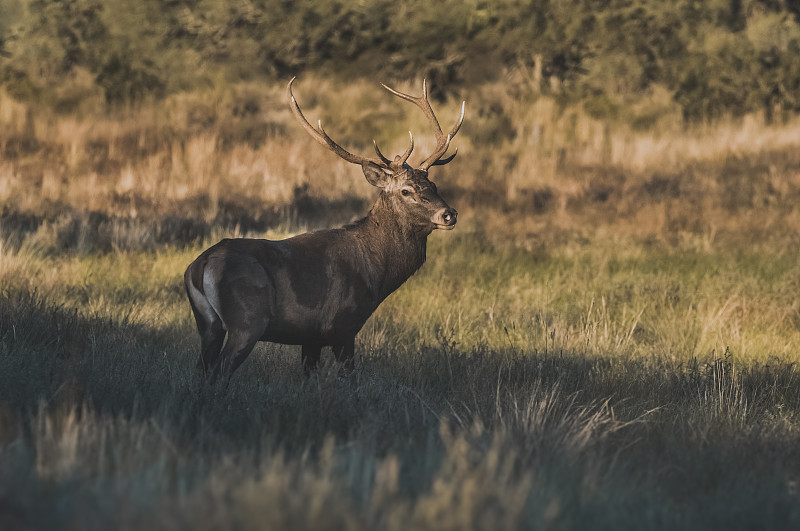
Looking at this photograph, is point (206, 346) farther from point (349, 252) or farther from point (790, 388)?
point (790, 388)

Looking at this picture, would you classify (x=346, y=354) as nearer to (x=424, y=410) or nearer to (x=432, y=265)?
(x=424, y=410)

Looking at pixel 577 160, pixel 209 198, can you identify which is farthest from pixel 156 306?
pixel 577 160

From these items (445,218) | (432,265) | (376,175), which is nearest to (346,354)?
(445,218)

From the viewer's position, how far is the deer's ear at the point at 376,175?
739 centimetres

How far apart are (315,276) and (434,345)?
1878 millimetres

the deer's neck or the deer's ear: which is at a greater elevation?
the deer's ear

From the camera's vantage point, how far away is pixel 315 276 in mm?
6777

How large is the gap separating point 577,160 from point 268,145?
527cm

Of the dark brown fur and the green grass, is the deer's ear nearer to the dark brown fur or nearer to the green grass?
the dark brown fur

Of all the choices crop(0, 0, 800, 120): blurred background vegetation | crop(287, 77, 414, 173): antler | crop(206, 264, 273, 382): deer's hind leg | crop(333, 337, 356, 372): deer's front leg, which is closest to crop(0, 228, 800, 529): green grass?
crop(333, 337, 356, 372): deer's front leg

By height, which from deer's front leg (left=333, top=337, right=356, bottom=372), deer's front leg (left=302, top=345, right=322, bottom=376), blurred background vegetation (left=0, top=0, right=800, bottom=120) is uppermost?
blurred background vegetation (left=0, top=0, right=800, bottom=120)

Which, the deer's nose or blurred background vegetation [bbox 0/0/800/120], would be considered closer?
the deer's nose

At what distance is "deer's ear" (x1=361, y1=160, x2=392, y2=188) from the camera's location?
7.39 m

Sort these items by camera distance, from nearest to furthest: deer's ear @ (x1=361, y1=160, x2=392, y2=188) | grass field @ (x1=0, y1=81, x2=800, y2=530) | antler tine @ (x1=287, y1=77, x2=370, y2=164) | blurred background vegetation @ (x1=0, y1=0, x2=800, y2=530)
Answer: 1. grass field @ (x1=0, y1=81, x2=800, y2=530)
2. blurred background vegetation @ (x1=0, y1=0, x2=800, y2=530)
3. deer's ear @ (x1=361, y1=160, x2=392, y2=188)
4. antler tine @ (x1=287, y1=77, x2=370, y2=164)
